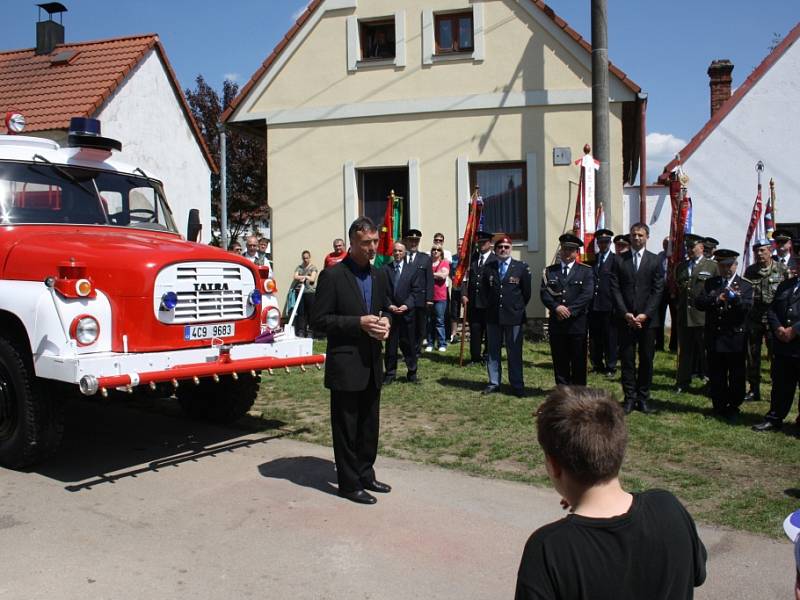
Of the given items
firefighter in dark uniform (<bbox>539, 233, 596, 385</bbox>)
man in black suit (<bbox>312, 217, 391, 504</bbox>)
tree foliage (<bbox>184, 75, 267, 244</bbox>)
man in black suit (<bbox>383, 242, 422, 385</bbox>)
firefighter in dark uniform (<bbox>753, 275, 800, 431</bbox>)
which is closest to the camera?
man in black suit (<bbox>312, 217, 391, 504</bbox>)

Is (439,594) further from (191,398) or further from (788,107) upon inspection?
(788,107)

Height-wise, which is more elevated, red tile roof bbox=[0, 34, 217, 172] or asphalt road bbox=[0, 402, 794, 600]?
red tile roof bbox=[0, 34, 217, 172]

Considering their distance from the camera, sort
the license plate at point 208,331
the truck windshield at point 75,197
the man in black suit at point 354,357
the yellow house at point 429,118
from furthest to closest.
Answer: the yellow house at point 429,118, the truck windshield at point 75,197, the license plate at point 208,331, the man in black suit at point 354,357

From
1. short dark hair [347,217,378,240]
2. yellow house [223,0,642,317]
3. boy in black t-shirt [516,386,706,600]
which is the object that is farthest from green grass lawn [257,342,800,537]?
yellow house [223,0,642,317]

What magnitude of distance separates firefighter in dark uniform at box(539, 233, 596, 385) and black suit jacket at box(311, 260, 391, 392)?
358 cm

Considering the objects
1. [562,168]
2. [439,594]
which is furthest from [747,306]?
[562,168]

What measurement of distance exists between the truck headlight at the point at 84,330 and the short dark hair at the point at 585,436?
15.1 feet

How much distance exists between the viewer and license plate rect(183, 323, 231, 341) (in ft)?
20.9

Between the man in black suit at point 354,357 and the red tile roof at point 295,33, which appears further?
the red tile roof at point 295,33

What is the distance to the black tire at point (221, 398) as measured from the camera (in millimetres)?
7754

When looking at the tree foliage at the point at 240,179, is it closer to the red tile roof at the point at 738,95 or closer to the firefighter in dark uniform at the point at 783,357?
the red tile roof at the point at 738,95

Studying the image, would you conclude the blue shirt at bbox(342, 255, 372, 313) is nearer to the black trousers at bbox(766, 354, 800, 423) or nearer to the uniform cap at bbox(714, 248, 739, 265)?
the black trousers at bbox(766, 354, 800, 423)

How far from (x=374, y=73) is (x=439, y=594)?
43.1 ft

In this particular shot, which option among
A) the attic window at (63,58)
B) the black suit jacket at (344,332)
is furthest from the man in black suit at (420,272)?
the attic window at (63,58)
